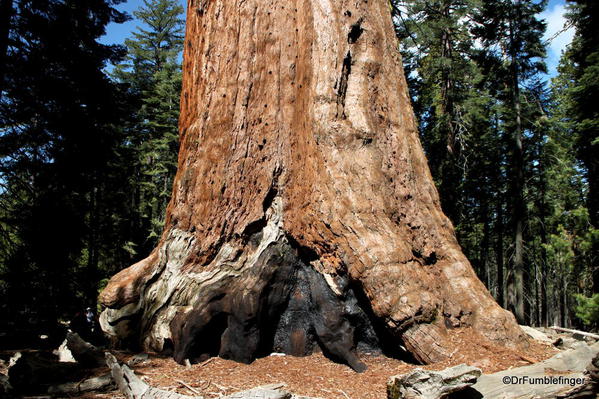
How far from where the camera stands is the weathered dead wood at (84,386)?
4.26m

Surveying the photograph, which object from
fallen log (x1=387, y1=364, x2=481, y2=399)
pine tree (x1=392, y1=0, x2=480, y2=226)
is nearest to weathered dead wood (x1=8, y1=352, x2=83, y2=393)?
fallen log (x1=387, y1=364, x2=481, y2=399)

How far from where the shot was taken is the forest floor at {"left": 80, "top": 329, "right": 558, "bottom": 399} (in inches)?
168

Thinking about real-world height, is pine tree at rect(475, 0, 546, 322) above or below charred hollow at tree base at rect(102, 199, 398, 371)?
above

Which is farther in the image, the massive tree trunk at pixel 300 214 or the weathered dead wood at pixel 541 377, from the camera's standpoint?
the massive tree trunk at pixel 300 214

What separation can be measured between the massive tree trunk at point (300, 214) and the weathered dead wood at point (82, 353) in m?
0.79

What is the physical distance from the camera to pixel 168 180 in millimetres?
23312

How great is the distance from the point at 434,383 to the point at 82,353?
466 cm

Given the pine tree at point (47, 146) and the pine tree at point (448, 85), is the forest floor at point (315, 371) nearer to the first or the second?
the pine tree at point (47, 146)

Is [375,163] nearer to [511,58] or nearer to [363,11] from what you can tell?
[363,11]

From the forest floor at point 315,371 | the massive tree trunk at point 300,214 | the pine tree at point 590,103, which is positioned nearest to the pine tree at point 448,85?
the pine tree at point 590,103

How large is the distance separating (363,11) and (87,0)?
7.72 metres

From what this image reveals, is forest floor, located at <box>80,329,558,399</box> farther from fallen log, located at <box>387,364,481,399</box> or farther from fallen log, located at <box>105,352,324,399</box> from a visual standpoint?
fallen log, located at <box>387,364,481,399</box>

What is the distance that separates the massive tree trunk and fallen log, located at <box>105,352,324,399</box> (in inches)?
45.4

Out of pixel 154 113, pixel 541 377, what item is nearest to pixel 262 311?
pixel 541 377
